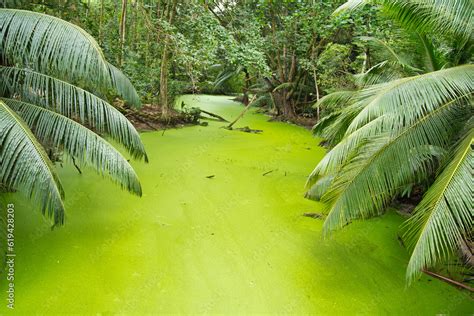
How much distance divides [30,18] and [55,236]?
143cm

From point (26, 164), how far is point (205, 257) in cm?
122

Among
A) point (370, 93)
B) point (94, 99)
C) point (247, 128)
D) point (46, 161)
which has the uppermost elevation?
point (370, 93)

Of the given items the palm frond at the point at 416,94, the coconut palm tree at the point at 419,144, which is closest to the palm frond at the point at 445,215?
the coconut palm tree at the point at 419,144

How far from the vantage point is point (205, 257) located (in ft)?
7.36

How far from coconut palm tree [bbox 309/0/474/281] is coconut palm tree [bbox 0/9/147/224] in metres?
1.41

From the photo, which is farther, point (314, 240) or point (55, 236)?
point (314, 240)

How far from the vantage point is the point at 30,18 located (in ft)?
6.15

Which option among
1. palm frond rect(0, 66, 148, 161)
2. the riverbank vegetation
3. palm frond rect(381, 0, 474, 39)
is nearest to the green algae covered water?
the riverbank vegetation

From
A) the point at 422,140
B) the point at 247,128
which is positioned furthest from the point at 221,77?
the point at 422,140

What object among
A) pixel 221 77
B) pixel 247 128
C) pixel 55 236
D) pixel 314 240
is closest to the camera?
pixel 55 236

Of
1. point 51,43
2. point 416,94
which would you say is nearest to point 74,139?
point 51,43

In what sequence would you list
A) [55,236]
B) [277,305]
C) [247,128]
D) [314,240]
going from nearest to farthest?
[277,305] → [55,236] → [314,240] → [247,128]

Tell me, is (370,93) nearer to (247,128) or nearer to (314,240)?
(314,240)

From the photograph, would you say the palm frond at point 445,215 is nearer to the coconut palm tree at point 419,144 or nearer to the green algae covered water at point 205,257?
the coconut palm tree at point 419,144
